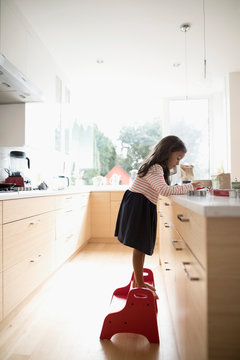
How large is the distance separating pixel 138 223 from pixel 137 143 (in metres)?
3.38

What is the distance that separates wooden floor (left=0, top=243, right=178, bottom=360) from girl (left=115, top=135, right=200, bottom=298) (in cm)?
33

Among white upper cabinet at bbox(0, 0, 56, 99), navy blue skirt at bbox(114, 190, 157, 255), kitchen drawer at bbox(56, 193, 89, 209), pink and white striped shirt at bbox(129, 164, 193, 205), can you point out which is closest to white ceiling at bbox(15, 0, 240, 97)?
white upper cabinet at bbox(0, 0, 56, 99)

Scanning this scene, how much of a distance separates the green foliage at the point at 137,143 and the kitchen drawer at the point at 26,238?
2682 millimetres

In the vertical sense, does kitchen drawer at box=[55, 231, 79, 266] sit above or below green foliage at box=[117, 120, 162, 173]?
below

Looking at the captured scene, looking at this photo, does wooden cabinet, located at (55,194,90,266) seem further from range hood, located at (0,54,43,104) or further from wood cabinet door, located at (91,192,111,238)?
range hood, located at (0,54,43,104)

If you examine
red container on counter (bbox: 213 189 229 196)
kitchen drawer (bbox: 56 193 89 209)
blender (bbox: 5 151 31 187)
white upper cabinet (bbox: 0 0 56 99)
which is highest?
white upper cabinet (bbox: 0 0 56 99)

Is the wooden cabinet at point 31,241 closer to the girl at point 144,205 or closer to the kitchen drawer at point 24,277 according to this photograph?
the kitchen drawer at point 24,277

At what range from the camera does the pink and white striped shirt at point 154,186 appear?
1.39 meters

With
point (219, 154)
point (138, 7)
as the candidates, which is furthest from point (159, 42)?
point (219, 154)

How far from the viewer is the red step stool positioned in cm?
137

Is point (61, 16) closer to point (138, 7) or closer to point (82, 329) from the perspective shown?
point (138, 7)

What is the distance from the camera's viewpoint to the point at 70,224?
2873 millimetres

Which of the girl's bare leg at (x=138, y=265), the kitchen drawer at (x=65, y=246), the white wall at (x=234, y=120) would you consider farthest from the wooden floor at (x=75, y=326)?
the white wall at (x=234, y=120)

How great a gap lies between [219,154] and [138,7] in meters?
2.75
